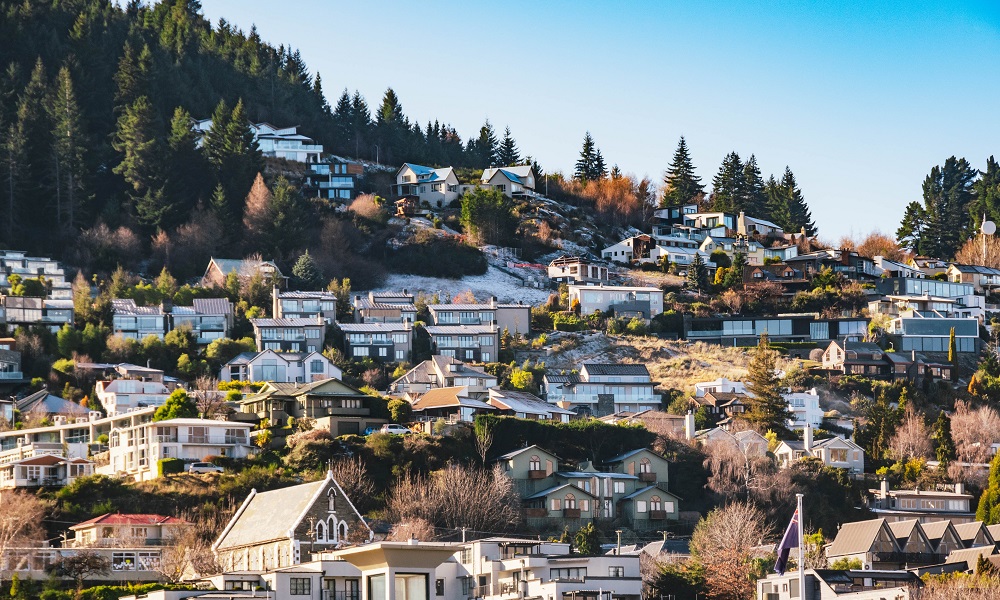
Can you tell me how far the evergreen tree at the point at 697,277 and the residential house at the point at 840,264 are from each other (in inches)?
347

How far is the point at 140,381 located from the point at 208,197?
3605 cm

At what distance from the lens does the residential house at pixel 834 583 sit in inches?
2359

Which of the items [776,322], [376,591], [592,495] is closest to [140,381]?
[592,495]

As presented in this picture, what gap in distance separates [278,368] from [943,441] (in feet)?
125

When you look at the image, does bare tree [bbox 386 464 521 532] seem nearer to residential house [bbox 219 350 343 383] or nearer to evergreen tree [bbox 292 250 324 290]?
residential house [bbox 219 350 343 383]

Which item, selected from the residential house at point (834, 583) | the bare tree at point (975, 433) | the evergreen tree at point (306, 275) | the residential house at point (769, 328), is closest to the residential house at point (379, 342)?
the evergreen tree at point (306, 275)

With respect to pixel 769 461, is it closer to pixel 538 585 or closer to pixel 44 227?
pixel 538 585

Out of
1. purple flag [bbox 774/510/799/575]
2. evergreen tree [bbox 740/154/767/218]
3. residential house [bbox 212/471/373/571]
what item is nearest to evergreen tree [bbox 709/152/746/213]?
evergreen tree [bbox 740/154/767/218]

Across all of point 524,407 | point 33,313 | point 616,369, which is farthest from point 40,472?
point 616,369

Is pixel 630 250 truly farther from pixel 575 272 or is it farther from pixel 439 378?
pixel 439 378

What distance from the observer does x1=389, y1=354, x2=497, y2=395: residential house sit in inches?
3775

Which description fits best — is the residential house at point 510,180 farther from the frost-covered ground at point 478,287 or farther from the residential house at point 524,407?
the residential house at point 524,407

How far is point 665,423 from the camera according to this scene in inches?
3620

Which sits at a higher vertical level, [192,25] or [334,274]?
[192,25]
